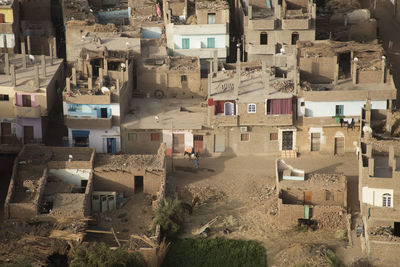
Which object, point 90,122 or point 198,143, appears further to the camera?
point 198,143

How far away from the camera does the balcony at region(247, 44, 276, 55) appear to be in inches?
3890

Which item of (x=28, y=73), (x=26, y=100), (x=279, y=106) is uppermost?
(x=28, y=73)

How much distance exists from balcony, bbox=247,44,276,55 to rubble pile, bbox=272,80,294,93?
388 inches

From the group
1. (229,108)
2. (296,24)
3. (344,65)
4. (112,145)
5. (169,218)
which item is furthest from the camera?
(296,24)

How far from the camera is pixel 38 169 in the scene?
275ft

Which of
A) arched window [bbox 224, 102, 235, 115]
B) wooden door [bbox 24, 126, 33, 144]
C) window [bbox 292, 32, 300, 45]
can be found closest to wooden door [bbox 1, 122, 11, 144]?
wooden door [bbox 24, 126, 33, 144]

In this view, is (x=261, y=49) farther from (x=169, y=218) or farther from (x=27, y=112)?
(x=169, y=218)

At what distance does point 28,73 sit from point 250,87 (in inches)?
690

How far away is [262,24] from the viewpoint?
98.6 metres

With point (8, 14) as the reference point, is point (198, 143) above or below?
below

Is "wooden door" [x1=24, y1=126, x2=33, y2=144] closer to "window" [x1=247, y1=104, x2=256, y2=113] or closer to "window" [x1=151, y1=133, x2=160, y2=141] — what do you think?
"window" [x1=151, y1=133, x2=160, y2=141]

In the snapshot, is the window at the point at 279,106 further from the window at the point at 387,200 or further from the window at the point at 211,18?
the window at the point at 211,18

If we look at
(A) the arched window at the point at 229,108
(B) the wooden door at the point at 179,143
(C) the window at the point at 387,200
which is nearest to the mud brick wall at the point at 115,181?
(B) the wooden door at the point at 179,143

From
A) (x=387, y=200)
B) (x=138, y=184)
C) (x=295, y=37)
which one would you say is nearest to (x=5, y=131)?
(x=138, y=184)
